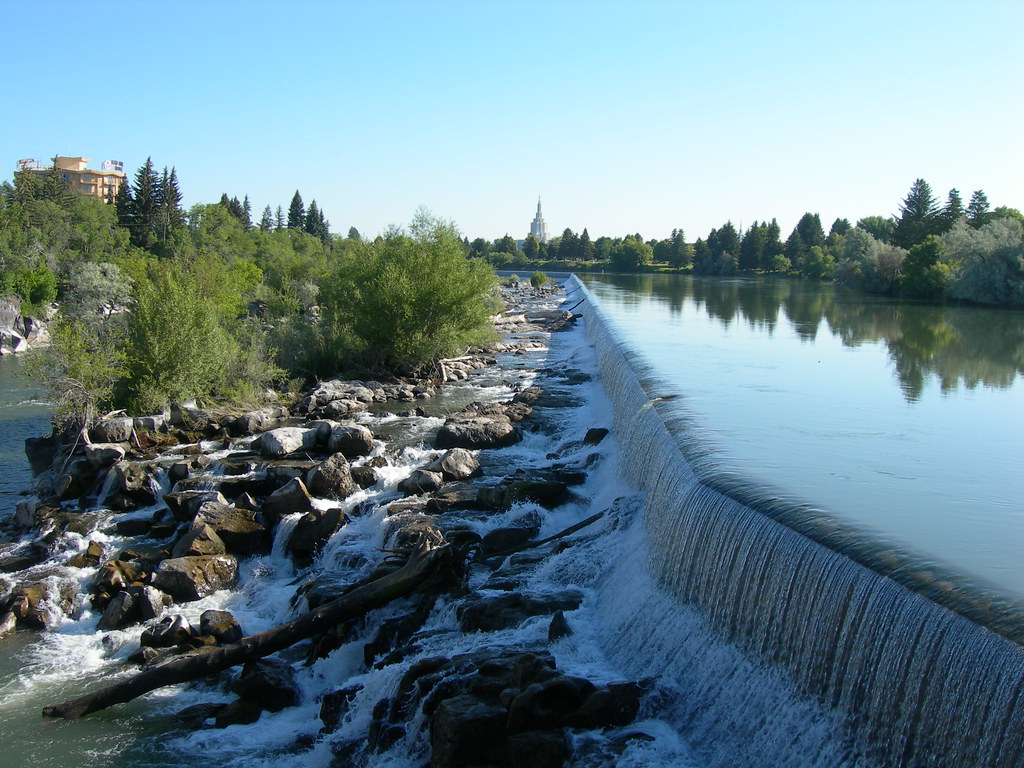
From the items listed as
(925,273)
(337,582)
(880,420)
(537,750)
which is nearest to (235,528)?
(337,582)

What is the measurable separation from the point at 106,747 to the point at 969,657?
33.9ft

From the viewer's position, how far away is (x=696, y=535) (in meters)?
10.9

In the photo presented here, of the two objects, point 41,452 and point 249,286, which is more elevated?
point 249,286

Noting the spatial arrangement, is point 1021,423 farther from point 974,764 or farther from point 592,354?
point 592,354

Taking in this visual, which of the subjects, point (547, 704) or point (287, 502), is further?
point (287, 502)

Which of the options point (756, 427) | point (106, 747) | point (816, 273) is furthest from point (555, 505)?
point (816, 273)

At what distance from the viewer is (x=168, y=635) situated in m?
13.0

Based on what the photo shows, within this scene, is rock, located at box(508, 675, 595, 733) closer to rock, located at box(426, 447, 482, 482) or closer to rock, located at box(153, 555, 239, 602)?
rock, located at box(153, 555, 239, 602)

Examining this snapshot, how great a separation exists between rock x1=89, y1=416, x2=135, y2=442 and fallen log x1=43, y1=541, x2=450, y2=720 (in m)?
11.6

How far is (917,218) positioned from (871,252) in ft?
51.2

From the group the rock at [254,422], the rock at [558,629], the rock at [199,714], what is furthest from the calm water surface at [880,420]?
the rock at [254,422]

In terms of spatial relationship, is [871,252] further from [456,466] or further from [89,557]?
[89,557]

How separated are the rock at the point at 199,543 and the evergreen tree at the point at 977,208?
83.6m

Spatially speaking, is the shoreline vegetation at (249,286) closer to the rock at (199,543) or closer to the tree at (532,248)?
the rock at (199,543)
